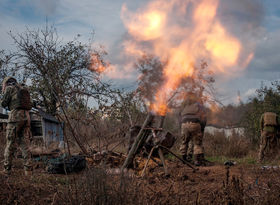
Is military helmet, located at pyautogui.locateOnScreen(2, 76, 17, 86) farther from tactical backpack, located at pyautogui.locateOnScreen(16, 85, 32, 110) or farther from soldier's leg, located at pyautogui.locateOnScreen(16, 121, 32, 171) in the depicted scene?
soldier's leg, located at pyautogui.locateOnScreen(16, 121, 32, 171)

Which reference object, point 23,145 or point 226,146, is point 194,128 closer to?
point 23,145

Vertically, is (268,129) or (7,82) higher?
(7,82)

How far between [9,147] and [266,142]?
27.0 ft

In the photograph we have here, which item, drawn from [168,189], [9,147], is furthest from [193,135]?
[9,147]

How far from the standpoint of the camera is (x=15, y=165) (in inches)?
341

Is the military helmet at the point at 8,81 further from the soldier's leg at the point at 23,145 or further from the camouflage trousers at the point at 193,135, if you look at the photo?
the camouflage trousers at the point at 193,135

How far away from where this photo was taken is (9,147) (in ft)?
22.7

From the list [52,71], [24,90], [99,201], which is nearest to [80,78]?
[52,71]

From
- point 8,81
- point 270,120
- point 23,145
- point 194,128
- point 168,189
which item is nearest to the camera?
point 168,189

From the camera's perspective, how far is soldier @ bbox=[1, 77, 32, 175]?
273 inches

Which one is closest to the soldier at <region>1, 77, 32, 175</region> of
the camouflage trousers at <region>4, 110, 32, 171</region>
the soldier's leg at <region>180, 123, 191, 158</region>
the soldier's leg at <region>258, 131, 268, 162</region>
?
the camouflage trousers at <region>4, 110, 32, 171</region>

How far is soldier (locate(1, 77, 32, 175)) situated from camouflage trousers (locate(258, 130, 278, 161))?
748 centimetres

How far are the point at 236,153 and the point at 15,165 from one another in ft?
27.4

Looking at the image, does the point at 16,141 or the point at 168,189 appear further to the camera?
the point at 16,141
